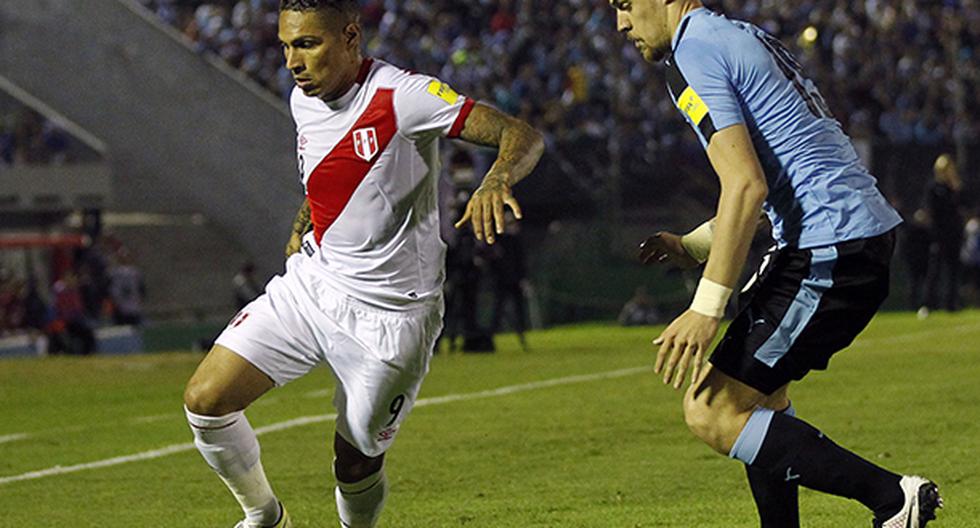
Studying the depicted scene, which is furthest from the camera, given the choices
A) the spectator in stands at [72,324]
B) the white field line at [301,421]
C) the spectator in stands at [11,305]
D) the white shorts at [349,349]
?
the spectator in stands at [11,305]

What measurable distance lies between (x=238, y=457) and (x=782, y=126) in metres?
2.34

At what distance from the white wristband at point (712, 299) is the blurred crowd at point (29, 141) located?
26212 millimetres

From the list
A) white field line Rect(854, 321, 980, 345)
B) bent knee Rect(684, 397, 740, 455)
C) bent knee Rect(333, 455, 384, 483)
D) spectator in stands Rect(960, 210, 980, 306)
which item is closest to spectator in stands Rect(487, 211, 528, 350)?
white field line Rect(854, 321, 980, 345)

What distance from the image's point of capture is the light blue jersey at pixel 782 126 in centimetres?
554

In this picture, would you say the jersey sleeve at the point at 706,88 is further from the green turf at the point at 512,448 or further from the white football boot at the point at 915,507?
the green turf at the point at 512,448

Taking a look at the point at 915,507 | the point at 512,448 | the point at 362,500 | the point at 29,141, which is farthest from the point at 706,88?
the point at 29,141

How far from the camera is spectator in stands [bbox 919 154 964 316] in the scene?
2511 centimetres

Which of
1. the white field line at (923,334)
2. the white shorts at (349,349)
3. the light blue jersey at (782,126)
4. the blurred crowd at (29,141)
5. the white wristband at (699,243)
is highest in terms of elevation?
the light blue jersey at (782,126)

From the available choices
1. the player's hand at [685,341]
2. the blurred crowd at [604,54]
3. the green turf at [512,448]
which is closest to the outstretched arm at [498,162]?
the player's hand at [685,341]

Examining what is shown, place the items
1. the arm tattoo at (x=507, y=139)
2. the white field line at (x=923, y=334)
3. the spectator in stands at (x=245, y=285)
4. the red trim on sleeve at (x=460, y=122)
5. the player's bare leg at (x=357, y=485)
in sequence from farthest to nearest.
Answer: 1. the spectator in stands at (x=245, y=285)
2. the white field line at (x=923, y=334)
3. the player's bare leg at (x=357, y=485)
4. the red trim on sleeve at (x=460, y=122)
5. the arm tattoo at (x=507, y=139)

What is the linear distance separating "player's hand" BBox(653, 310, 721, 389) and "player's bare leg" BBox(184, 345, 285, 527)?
5.60 ft

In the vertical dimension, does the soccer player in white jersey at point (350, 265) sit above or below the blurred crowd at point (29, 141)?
above

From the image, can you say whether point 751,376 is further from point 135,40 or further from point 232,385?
point 135,40

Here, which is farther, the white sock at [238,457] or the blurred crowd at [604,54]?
the blurred crowd at [604,54]
